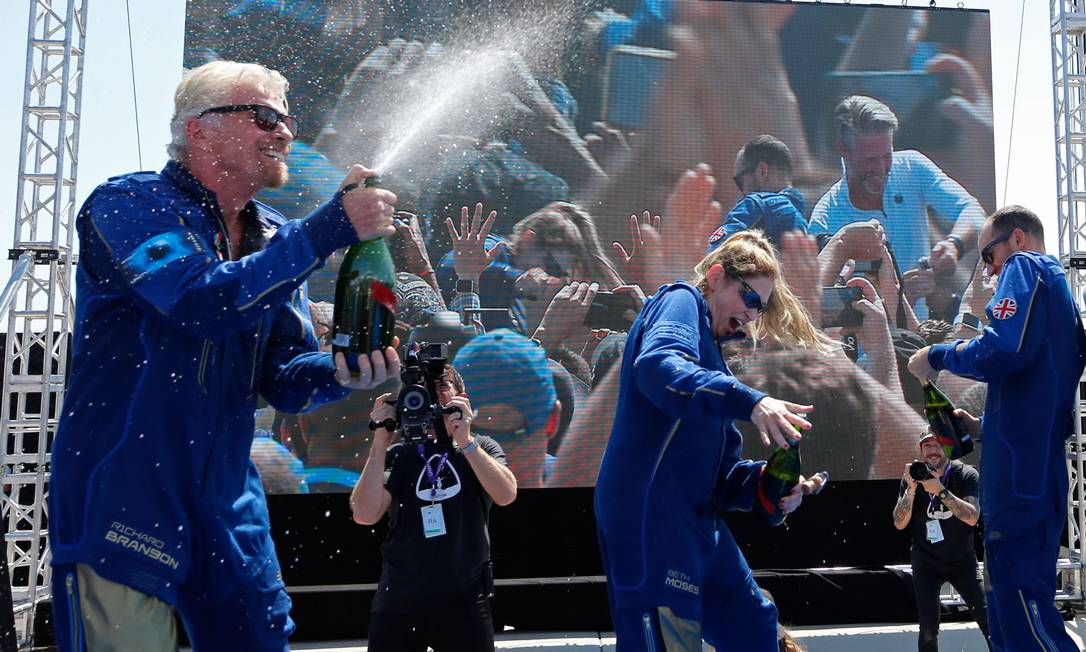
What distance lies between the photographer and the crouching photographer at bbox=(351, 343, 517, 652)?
3275mm

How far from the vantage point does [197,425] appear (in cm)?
161

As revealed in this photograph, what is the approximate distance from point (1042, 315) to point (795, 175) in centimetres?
603

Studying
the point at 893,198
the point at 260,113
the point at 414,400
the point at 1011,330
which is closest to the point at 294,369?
the point at 260,113

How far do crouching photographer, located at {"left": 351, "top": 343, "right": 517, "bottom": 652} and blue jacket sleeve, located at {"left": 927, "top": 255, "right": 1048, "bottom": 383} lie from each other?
1.79 m

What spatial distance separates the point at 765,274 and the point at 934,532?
11.4 ft

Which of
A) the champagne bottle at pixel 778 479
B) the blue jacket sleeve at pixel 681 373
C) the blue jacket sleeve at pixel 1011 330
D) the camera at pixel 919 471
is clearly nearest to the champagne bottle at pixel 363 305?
the blue jacket sleeve at pixel 681 373

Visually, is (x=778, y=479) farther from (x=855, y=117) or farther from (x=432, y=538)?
(x=855, y=117)

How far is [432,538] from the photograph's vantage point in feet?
11.1

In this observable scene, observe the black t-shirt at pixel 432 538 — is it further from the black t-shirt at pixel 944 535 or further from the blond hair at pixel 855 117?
the blond hair at pixel 855 117

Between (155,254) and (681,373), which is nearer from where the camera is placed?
(155,254)

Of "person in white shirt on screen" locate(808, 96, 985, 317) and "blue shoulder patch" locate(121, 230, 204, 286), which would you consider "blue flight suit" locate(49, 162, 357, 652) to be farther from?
"person in white shirt on screen" locate(808, 96, 985, 317)

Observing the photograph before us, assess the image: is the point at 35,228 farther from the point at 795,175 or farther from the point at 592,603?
the point at 795,175

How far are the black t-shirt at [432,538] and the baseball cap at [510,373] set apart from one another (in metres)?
4.40

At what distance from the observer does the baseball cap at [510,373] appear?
8.10m
